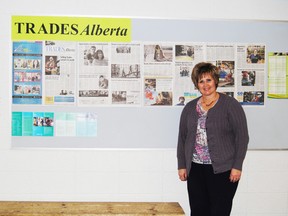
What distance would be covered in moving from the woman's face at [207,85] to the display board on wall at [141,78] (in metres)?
0.45

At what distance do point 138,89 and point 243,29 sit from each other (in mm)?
1023

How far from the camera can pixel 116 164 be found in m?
3.06

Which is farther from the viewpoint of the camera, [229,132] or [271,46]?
[271,46]

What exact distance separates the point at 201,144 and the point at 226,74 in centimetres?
79

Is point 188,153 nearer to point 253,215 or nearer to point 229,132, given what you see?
point 229,132

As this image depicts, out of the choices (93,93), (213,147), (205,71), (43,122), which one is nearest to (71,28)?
(93,93)

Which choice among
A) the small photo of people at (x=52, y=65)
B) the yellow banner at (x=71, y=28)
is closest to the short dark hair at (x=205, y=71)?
the yellow banner at (x=71, y=28)

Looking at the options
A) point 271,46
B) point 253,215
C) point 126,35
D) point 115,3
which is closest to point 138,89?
point 126,35

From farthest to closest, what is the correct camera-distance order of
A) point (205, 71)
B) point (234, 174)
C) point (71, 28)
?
1. point (71, 28)
2. point (205, 71)
3. point (234, 174)

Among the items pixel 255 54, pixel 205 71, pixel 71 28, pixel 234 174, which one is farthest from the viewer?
pixel 255 54

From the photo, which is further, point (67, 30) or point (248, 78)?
point (248, 78)

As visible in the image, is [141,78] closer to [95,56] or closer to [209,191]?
[95,56]

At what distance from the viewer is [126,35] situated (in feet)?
9.96

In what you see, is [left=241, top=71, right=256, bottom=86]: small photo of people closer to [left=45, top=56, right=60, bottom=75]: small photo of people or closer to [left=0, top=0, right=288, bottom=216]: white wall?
[left=0, top=0, right=288, bottom=216]: white wall
